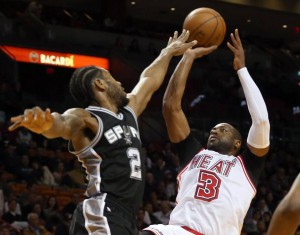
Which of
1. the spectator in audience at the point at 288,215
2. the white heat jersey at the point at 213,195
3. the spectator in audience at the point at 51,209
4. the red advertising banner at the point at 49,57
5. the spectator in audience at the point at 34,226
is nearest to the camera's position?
the spectator in audience at the point at 288,215

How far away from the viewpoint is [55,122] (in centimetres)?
364

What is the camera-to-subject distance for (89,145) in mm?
3938

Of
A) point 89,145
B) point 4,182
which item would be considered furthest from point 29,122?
point 4,182

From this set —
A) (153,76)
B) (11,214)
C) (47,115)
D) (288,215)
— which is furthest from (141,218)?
(288,215)

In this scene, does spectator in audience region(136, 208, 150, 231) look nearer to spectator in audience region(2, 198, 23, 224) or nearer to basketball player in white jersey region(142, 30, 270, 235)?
spectator in audience region(2, 198, 23, 224)

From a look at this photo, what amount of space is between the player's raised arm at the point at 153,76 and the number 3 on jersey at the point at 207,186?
727mm

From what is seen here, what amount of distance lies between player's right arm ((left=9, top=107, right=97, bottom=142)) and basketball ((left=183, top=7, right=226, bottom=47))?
6.08 feet

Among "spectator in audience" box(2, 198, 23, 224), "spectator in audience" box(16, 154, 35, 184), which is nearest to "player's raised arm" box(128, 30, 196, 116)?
"spectator in audience" box(2, 198, 23, 224)

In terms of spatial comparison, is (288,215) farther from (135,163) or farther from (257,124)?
(257,124)

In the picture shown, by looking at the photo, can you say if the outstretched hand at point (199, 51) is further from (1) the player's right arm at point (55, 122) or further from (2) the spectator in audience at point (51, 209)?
(2) the spectator in audience at point (51, 209)

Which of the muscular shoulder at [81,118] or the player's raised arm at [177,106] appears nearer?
the muscular shoulder at [81,118]

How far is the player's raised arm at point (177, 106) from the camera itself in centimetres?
530

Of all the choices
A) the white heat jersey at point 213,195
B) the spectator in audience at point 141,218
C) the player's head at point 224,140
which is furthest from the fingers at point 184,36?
the spectator in audience at point 141,218

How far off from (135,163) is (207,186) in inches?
39.9
